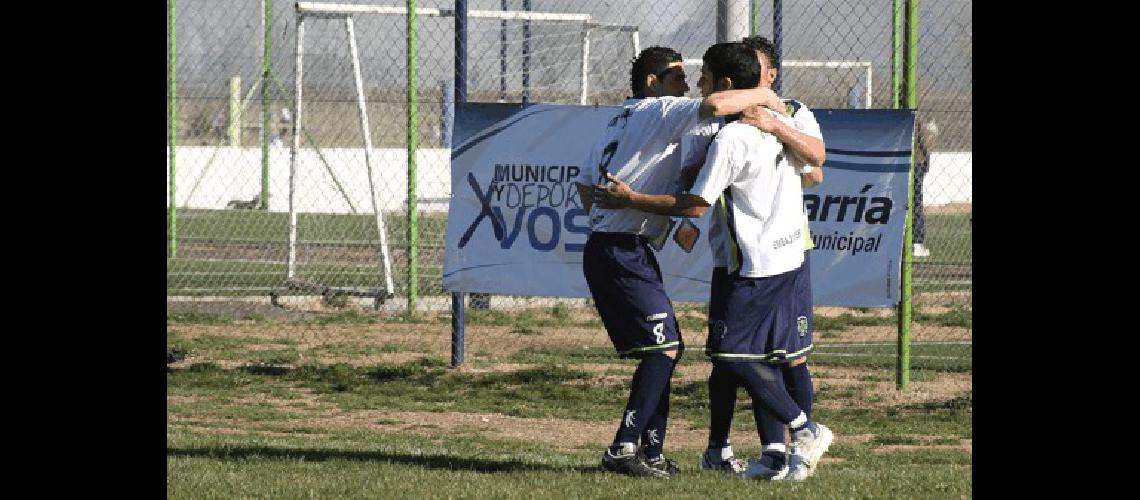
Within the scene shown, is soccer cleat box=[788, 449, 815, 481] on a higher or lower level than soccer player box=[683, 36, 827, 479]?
lower

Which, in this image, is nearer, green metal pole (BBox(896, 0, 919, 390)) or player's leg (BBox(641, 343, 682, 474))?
player's leg (BBox(641, 343, 682, 474))

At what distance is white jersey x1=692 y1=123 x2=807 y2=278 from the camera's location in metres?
6.95

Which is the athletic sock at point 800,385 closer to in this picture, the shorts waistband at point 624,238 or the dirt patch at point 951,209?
the shorts waistband at point 624,238

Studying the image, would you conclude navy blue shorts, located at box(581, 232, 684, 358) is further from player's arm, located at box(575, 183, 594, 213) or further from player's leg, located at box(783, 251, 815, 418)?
player's leg, located at box(783, 251, 815, 418)

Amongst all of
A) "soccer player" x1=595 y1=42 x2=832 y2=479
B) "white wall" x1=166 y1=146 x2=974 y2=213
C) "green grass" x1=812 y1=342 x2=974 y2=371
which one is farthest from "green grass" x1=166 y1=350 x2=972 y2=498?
"white wall" x1=166 y1=146 x2=974 y2=213

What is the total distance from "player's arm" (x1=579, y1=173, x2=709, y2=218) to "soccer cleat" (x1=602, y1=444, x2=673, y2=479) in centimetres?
104

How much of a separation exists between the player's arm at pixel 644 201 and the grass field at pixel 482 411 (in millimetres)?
1152

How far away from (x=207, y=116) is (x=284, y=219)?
1315cm

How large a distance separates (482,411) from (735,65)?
166 inches

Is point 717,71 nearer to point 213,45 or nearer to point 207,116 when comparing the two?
point 213,45

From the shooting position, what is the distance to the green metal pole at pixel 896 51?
11.0 meters

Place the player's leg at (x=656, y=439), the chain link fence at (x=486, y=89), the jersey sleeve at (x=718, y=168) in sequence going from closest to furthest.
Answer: the jersey sleeve at (x=718, y=168) → the player's leg at (x=656, y=439) → the chain link fence at (x=486, y=89)

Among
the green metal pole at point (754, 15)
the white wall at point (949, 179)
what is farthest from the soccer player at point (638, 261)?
the white wall at point (949, 179)
